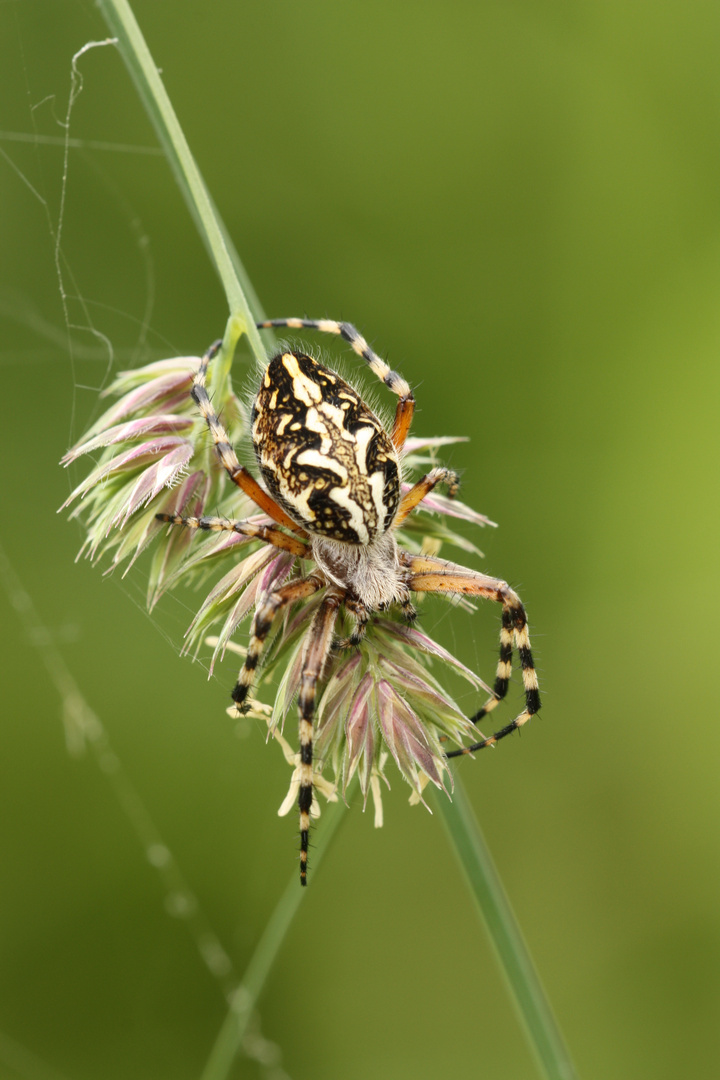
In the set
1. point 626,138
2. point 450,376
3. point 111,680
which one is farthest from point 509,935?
point 626,138

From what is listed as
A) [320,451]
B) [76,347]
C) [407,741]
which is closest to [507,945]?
[407,741]

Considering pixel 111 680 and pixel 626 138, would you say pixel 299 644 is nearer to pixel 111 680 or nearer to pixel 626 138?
pixel 111 680

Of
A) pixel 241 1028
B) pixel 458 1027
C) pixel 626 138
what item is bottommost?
pixel 458 1027

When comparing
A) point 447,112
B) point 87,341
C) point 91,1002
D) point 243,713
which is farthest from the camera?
point 447,112

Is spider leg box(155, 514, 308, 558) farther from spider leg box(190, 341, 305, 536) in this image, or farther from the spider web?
the spider web

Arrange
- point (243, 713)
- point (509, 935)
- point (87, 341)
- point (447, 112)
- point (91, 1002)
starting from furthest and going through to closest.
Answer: point (447, 112) → point (87, 341) → point (91, 1002) → point (243, 713) → point (509, 935)

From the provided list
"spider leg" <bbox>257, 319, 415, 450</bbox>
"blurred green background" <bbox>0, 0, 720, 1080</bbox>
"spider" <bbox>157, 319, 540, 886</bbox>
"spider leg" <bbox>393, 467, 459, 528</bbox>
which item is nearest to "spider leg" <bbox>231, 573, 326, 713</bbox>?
"spider" <bbox>157, 319, 540, 886</bbox>

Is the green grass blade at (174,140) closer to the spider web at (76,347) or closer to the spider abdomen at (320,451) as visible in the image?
the spider abdomen at (320,451)
